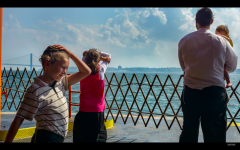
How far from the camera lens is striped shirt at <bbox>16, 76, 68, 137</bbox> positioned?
3.84ft

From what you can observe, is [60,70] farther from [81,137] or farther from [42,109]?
[81,137]

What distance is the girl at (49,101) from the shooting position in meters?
1.18

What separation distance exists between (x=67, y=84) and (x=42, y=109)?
25 centimetres

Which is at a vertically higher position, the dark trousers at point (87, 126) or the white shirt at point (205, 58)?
the white shirt at point (205, 58)

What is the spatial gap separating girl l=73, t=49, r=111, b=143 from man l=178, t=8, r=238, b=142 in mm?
685

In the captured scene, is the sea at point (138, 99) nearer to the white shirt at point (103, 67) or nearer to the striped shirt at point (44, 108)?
the white shirt at point (103, 67)

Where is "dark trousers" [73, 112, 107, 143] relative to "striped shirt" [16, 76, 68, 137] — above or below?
below

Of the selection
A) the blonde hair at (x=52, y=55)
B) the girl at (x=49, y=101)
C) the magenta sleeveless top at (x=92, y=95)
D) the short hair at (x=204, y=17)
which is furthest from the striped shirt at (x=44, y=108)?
the short hair at (x=204, y=17)

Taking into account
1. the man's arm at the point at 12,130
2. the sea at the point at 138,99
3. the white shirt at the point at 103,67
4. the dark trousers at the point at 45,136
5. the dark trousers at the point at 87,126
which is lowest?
the sea at the point at 138,99

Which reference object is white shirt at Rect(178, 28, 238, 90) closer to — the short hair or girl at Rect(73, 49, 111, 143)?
the short hair

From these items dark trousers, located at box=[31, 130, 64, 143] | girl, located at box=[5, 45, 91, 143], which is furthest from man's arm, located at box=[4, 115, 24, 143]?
dark trousers, located at box=[31, 130, 64, 143]

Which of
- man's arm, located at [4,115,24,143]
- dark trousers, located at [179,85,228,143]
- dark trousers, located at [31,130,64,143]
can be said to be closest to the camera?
man's arm, located at [4,115,24,143]
